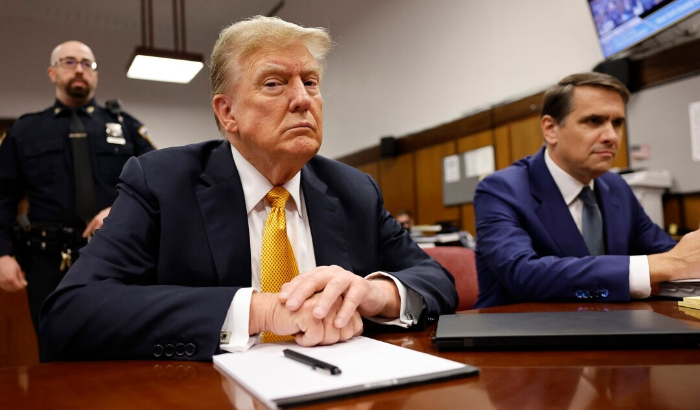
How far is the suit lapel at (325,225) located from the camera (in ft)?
4.29

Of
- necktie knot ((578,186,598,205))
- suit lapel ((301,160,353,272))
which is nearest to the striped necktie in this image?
necktie knot ((578,186,598,205))

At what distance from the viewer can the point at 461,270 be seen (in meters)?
1.83

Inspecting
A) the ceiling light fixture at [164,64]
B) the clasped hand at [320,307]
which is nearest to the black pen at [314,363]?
the clasped hand at [320,307]

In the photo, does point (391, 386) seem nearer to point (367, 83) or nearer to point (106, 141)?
point (106, 141)

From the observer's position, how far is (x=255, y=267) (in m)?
1.24

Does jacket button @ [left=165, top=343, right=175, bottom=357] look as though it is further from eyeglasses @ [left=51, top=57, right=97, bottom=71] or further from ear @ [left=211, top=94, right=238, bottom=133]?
eyeglasses @ [left=51, top=57, right=97, bottom=71]

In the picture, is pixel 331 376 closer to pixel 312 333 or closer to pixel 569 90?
pixel 312 333

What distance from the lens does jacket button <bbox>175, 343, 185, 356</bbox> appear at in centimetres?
87

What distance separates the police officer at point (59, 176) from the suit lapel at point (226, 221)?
1.43m

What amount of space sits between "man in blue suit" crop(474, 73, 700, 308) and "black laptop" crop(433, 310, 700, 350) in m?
0.56

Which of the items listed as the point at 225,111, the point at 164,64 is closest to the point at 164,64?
the point at 164,64

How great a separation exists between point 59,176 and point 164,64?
3.55m

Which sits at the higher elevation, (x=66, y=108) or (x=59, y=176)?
(x=66, y=108)

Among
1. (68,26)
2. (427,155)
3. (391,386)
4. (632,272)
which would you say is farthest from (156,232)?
(68,26)
